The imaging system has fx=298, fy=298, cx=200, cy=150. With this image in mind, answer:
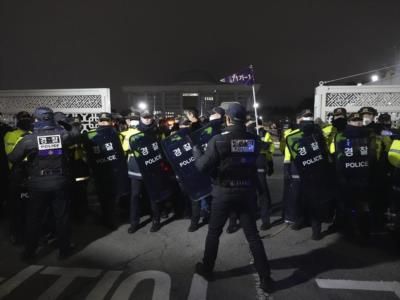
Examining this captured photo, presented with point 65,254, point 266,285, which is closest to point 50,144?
point 65,254

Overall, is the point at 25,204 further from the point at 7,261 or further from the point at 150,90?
the point at 150,90

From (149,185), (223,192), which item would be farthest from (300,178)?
(149,185)

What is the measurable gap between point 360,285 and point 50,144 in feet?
13.4

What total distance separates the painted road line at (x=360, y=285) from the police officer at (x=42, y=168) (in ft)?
11.1

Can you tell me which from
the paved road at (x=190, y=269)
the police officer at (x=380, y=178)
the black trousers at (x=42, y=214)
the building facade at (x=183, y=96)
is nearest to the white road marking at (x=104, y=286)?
the paved road at (x=190, y=269)

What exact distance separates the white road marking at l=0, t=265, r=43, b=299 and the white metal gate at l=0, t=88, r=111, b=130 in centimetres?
518

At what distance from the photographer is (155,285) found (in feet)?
10.9

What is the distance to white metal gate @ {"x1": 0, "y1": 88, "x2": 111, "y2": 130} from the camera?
8328mm

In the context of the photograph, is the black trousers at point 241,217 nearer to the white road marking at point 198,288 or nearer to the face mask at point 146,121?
the white road marking at point 198,288

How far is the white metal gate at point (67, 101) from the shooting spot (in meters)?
8.33

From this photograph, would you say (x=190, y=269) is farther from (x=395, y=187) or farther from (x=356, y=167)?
(x=395, y=187)

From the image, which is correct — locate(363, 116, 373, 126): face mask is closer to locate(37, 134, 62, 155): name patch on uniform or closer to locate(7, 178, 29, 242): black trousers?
locate(37, 134, 62, 155): name patch on uniform

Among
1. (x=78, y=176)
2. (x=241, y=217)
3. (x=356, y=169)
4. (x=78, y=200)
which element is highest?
(x=356, y=169)

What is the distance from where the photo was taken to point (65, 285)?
3344 mm
